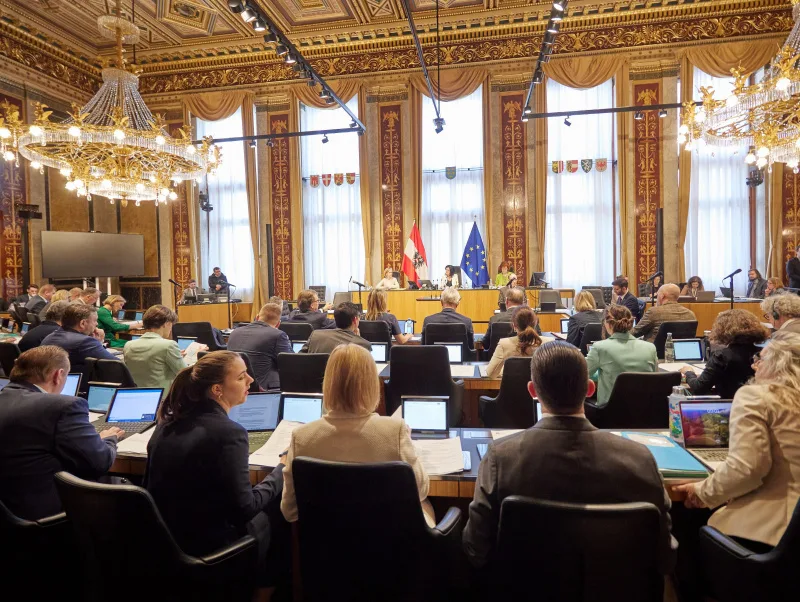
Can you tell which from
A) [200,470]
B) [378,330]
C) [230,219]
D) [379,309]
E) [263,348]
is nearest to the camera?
[200,470]

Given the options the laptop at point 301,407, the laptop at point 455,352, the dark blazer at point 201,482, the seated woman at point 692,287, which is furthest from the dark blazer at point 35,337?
the seated woman at point 692,287

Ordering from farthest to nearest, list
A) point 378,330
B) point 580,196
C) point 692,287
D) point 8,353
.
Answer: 1. point 580,196
2. point 692,287
3. point 378,330
4. point 8,353

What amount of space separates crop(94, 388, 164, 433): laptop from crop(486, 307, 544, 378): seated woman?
2281 millimetres

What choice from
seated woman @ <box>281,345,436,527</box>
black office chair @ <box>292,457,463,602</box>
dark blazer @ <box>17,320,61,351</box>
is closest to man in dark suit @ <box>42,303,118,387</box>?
dark blazer @ <box>17,320,61,351</box>

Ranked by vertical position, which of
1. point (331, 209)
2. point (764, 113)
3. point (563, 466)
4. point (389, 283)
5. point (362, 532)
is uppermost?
point (764, 113)

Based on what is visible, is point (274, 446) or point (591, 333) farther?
point (591, 333)

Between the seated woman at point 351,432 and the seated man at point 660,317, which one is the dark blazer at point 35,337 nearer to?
the seated woman at point 351,432

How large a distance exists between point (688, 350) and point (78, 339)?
500cm

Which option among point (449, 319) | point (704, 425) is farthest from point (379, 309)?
point (704, 425)

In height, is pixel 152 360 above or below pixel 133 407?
above

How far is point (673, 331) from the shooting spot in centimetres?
504

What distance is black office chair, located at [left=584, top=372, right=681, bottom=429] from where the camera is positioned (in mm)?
3086

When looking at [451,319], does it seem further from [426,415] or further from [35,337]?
[35,337]

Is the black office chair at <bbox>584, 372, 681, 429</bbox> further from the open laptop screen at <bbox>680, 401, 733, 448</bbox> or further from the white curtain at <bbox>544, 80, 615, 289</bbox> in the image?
the white curtain at <bbox>544, 80, 615, 289</bbox>
